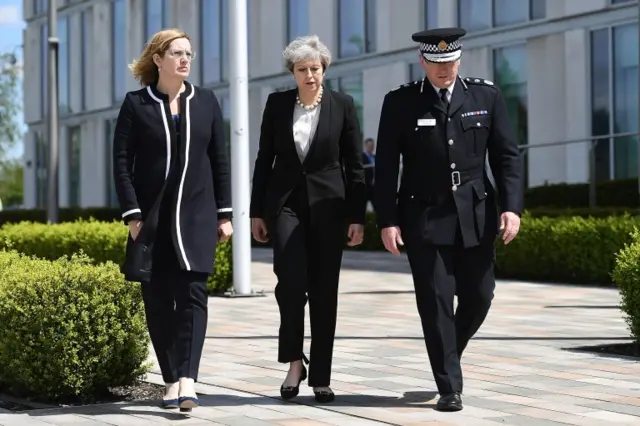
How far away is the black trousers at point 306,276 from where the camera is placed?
6.63 metres

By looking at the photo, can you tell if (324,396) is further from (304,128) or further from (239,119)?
(239,119)

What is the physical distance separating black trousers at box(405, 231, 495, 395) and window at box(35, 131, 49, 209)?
36031 millimetres

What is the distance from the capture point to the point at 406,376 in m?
7.54

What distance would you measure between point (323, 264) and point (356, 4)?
859 inches

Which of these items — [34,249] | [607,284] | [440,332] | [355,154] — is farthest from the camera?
[34,249]

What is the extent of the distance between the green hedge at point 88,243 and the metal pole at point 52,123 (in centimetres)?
251

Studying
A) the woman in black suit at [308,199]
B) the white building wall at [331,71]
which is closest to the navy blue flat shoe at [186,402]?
the woman in black suit at [308,199]

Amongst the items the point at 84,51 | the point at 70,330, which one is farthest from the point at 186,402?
the point at 84,51

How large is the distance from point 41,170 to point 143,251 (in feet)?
121

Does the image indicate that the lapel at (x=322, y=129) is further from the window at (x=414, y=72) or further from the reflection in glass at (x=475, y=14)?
the window at (x=414, y=72)

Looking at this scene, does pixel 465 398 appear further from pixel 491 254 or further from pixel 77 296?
pixel 77 296

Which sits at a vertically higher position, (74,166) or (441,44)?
(74,166)

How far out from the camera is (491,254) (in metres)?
6.52

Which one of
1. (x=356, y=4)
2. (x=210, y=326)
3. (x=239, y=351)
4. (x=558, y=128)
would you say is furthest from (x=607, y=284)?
(x=356, y=4)
